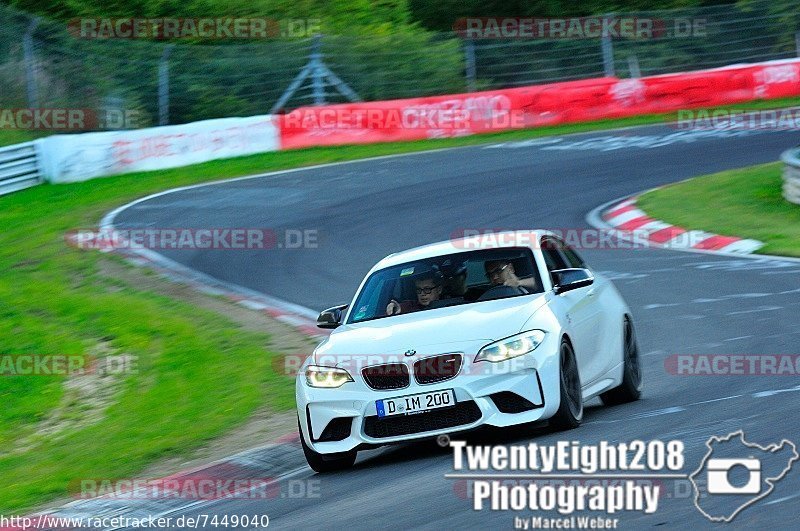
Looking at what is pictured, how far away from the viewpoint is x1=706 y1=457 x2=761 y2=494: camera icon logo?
6.51m

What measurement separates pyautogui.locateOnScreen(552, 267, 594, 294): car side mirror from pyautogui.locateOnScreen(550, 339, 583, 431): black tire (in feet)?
1.86

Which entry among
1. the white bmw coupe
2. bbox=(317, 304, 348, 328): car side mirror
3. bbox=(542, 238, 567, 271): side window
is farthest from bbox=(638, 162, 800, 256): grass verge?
bbox=(317, 304, 348, 328): car side mirror

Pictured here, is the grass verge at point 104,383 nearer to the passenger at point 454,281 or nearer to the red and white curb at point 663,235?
the passenger at point 454,281

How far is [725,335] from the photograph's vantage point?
12102 millimetres

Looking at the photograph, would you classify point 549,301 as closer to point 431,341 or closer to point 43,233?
point 431,341

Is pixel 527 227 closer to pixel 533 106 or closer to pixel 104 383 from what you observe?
pixel 104 383

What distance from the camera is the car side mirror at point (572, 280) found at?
30.6 feet

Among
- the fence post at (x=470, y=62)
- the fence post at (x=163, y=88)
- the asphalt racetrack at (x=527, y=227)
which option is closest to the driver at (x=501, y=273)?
the asphalt racetrack at (x=527, y=227)

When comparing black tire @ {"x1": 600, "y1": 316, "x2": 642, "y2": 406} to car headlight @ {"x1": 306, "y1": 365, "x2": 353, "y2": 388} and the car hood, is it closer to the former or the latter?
the car hood

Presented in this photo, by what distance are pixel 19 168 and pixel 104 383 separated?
14642 mm

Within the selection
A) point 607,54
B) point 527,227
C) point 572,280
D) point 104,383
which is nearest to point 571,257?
point 572,280

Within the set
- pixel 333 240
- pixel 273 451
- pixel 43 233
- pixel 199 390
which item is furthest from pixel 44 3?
pixel 273 451

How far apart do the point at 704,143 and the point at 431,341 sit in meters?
18.4

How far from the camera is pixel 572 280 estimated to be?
30.7ft
